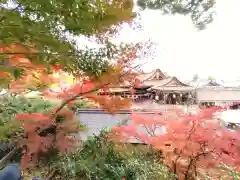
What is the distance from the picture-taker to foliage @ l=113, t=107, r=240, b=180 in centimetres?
315

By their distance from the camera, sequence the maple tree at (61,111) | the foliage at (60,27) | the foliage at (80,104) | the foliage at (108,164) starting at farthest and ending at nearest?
the foliage at (80,104) < the foliage at (108,164) < the maple tree at (61,111) < the foliage at (60,27)

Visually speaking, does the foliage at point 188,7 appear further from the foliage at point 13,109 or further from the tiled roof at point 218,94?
the tiled roof at point 218,94

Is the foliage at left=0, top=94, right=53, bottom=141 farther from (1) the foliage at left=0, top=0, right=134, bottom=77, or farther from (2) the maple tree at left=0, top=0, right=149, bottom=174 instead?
(1) the foliage at left=0, top=0, right=134, bottom=77

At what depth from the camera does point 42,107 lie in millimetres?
7395

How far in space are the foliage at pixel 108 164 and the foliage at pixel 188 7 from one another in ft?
7.27

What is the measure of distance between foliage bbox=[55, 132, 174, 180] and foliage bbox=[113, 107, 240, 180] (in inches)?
13.1

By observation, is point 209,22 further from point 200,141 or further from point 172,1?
point 200,141

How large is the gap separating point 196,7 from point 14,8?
318cm

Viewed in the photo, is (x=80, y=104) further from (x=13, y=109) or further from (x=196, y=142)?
(x=196, y=142)

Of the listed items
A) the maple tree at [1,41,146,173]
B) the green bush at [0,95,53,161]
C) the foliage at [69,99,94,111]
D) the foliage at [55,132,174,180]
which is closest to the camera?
the maple tree at [1,41,146,173]

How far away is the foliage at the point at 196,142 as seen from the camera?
315 cm

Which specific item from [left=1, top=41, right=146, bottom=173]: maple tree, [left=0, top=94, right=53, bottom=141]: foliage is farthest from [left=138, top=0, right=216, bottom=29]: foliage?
[left=0, top=94, right=53, bottom=141]: foliage

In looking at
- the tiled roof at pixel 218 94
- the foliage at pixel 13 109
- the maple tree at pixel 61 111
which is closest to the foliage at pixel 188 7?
the maple tree at pixel 61 111

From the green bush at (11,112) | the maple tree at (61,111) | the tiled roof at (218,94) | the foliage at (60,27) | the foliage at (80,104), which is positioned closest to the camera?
the foliage at (60,27)
